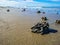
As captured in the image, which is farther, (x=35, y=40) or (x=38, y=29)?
(x=38, y=29)

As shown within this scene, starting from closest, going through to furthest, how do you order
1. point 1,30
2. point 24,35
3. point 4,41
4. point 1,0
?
point 4,41 < point 24,35 < point 1,30 < point 1,0

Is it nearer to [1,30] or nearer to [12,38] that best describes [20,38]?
[12,38]

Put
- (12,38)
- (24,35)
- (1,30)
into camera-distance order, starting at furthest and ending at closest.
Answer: (1,30) < (24,35) < (12,38)

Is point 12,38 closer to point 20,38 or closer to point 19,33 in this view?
point 20,38

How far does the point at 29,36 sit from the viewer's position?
28.9 feet

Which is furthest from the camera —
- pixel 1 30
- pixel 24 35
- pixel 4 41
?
pixel 1 30

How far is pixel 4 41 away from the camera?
25.4ft

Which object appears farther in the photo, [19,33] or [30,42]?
[19,33]

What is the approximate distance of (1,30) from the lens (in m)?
9.53

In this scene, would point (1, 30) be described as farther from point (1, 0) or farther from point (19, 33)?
point (1, 0)

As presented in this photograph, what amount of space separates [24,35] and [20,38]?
1.94 feet

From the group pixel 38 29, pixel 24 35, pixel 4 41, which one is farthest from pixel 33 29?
pixel 4 41

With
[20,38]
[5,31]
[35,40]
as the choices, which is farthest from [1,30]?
[35,40]

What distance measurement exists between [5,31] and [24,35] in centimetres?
116
